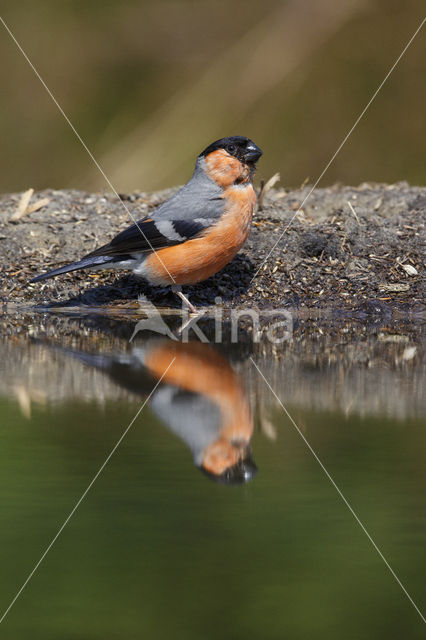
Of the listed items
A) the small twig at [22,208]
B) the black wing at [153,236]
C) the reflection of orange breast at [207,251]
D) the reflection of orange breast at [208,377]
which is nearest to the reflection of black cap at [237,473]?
the reflection of orange breast at [208,377]

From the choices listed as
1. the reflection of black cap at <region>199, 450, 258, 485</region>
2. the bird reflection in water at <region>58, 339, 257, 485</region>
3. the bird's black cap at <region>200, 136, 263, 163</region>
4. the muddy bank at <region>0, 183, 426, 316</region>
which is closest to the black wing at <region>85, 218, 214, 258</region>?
the muddy bank at <region>0, 183, 426, 316</region>

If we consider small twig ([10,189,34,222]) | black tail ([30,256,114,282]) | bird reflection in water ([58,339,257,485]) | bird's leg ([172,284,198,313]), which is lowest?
bird reflection in water ([58,339,257,485])

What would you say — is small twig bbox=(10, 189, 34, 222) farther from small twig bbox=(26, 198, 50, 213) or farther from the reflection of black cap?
the reflection of black cap

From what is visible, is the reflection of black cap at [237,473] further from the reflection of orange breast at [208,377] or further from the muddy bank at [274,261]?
the muddy bank at [274,261]

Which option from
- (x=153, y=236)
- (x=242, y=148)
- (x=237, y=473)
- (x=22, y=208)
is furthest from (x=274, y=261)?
(x=237, y=473)

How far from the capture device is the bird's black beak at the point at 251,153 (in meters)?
5.97

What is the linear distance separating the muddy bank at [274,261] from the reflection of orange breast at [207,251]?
316 mm

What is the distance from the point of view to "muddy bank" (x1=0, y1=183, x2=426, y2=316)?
233 inches

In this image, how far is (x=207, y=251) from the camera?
5680 mm

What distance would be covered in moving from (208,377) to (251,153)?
268 centimetres

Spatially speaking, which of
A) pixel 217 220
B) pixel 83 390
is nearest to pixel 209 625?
pixel 83 390

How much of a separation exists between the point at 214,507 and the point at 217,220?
3790 mm

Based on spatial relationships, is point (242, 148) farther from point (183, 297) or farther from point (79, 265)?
point (79, 265)

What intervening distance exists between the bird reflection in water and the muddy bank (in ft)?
4.83
